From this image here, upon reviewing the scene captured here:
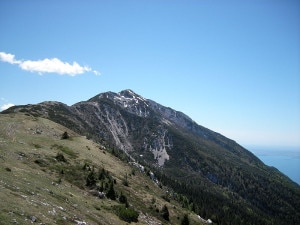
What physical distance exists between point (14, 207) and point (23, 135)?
191 ft

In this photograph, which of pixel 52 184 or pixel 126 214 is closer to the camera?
pixel 52 184

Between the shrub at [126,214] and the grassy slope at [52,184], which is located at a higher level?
the grassy slope at [52,184]

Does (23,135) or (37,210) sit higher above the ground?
(23,135)

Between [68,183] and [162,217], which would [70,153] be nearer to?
[68,183]

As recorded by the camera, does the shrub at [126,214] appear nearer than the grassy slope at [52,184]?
No

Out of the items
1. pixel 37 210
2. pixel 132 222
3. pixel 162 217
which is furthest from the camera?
pixel 162 217

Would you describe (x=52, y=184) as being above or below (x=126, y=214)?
above

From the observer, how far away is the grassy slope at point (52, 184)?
1309 inches

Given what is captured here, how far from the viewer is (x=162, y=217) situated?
67875 mm

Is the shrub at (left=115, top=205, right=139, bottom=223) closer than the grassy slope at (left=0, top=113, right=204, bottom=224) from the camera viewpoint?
No

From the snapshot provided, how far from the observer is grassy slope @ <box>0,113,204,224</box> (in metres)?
33.2

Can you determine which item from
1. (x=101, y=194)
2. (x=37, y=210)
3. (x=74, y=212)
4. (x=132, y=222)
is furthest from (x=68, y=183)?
(x=37, y=210)

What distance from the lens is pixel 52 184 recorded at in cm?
5119

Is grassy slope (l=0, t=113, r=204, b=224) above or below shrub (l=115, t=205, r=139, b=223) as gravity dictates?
above
